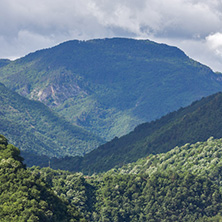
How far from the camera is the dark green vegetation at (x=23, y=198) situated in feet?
347

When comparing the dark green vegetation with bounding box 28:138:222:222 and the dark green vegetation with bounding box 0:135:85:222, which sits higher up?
the dark green vegetation with bounding box 28:138:222:222

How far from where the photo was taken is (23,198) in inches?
4341

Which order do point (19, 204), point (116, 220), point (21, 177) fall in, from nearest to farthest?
point (19, 204) → point (21, 177) → point (116, 220)

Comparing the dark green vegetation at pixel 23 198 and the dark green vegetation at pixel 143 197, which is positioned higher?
the dark green vegetation at pixel 143 197

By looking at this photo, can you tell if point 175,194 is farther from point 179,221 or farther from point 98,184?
point 98,184

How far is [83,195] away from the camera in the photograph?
18275 cm

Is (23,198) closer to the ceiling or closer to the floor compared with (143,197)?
closer to the floor

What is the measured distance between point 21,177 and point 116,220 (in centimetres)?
6215

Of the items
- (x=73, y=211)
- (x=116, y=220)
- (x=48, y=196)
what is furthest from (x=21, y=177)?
(x=116, y=220)

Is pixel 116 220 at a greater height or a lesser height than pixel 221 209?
lesser

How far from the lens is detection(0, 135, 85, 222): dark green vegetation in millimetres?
105625

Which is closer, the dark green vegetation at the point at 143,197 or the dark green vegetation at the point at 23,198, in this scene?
the dark green vegetation at the point at 23,198

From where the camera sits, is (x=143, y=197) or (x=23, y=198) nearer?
(x=23, y=198)

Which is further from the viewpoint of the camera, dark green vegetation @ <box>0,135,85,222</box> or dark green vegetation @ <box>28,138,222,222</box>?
dark green vegetation @ <box>28,138,222,222</box>
